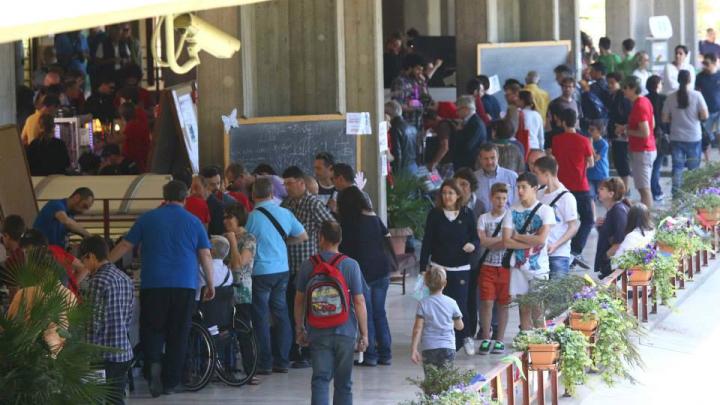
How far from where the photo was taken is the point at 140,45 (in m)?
31.2

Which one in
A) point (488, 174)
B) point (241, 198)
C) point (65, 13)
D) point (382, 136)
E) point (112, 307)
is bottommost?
point (112, 307)

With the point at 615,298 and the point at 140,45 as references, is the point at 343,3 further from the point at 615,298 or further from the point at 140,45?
the point at 140,45

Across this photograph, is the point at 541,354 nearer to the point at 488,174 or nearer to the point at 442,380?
the point at 442,380

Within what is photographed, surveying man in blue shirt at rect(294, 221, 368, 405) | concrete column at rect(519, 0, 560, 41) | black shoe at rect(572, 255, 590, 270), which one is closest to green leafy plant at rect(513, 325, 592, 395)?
man in blue shirt at rect(294, 221, 368, 405)

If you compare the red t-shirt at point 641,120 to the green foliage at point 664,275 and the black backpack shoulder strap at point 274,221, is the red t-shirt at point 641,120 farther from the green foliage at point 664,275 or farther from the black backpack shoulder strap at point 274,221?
the black backpack shoulder strap at point 274,221

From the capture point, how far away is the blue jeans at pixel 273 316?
39.1 feet

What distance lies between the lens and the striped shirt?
31.6ft

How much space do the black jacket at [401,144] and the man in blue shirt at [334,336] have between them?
8042 millimetres

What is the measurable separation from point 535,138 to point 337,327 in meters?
9.63

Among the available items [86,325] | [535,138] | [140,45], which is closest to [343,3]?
[535,138]

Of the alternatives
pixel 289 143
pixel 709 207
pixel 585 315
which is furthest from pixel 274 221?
pixel 709 207

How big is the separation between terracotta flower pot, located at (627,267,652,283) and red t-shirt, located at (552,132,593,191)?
311 centimetres

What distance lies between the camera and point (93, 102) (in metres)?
22.5

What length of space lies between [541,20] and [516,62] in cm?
174
